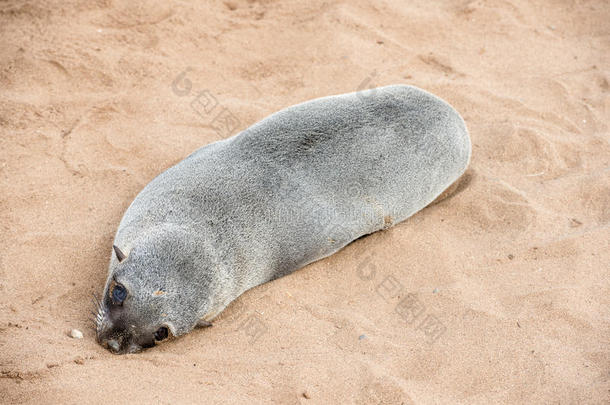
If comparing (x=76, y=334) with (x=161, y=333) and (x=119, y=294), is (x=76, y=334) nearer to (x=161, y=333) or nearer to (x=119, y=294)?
(x=119, y=294)

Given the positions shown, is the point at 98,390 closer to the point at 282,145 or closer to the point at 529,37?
the point at 282,145

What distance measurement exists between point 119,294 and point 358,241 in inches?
77.5

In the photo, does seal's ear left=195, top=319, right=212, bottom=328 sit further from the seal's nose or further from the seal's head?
the seal's nose

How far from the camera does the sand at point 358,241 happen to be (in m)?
3.58

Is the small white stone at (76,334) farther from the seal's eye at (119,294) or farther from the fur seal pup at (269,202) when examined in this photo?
the seal's eye at (119,294)

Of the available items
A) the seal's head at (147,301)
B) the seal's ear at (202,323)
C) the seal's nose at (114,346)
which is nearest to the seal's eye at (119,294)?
the seal's head at (147,301)

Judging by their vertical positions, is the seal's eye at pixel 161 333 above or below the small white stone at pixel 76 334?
above

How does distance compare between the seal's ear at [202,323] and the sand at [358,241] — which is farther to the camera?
the seal's ear at [202,323]

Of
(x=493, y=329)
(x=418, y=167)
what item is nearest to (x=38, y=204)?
(x=418, y=167)

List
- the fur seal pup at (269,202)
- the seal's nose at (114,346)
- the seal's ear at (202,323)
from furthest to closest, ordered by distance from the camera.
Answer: the seal's ear at (202,323) < the fur seal pup at (269,202) < the seal's nose at (114,346)

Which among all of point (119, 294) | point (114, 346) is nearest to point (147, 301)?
point (119, 294)

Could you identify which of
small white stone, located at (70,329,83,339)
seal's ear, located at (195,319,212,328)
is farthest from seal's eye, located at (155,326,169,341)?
small white stone, located at (70,329,83,339)

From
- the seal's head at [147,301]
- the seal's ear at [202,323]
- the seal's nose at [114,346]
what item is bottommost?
the seal's ear at [202,323]

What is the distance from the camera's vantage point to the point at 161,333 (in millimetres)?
3617
